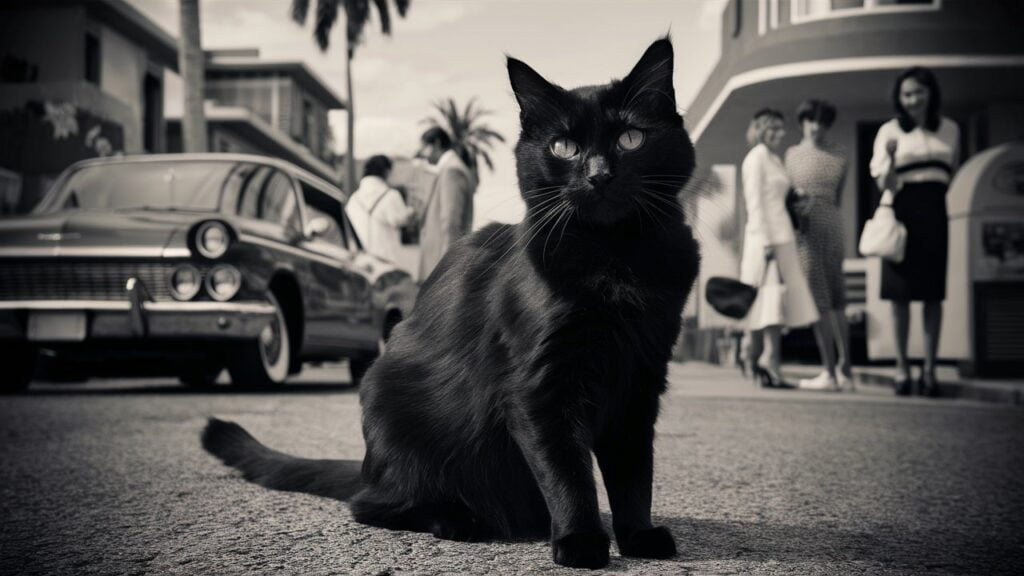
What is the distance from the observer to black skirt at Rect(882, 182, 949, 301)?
684 cm

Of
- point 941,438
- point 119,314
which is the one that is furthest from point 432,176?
point 941,438

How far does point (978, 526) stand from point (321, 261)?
562 cm

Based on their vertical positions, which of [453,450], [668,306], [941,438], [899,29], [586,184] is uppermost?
[899,29]

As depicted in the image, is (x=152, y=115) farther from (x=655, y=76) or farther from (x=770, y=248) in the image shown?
(x=655, y=76)

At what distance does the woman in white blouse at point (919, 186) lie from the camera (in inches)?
270

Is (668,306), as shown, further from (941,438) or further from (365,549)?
(941,438)

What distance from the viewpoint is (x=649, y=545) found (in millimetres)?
2109

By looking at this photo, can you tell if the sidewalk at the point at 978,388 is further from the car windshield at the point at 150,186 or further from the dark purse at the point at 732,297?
the car windshield at the point at 150,186

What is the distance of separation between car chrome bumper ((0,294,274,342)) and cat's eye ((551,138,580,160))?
448 cm

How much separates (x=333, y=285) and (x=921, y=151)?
446 cm

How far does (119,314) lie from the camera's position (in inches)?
243

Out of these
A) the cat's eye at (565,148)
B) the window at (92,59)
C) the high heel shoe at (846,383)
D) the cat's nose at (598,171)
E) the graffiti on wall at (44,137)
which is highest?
the window at (92,59)

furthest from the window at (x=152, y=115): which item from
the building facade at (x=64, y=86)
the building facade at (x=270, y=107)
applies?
the building facade at (x=270, y=107)

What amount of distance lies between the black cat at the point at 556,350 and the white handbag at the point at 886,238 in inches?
201
